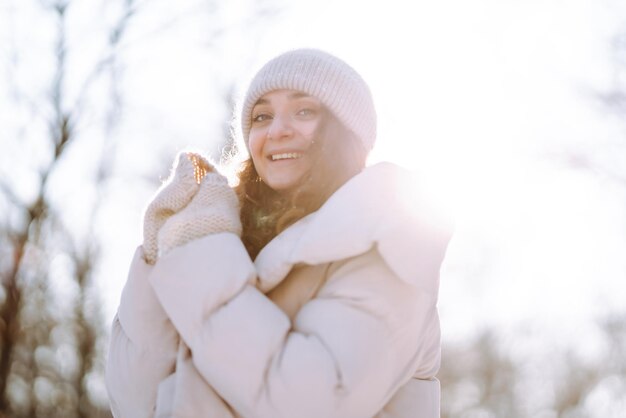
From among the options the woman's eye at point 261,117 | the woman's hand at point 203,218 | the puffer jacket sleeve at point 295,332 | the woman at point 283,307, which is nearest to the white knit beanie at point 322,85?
the woman's eye at point 261,117

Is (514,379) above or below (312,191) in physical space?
below

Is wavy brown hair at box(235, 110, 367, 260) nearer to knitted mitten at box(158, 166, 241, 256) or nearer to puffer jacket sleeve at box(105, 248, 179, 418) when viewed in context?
knitted mitten at box(158, 166, 241, 256)

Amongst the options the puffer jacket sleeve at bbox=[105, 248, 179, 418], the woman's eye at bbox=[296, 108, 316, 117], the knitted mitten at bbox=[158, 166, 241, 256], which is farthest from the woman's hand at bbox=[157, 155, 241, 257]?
the woman's eye at bbox=[296, 108, 316, 117]

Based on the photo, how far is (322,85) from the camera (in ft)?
8.46

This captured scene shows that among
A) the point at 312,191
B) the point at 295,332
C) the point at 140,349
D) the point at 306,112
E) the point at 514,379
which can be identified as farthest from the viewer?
the point at 514,379

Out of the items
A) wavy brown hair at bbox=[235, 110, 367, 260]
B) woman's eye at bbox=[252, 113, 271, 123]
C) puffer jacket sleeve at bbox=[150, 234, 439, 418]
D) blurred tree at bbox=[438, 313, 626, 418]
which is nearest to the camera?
puffer jacket sleeve at bbox=[150, 234, 439, 418]

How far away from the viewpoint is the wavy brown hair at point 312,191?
2.44m

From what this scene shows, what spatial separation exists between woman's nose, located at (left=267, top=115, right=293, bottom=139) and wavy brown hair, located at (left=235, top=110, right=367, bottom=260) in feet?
0.28

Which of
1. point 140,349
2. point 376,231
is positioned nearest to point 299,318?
point 376,231

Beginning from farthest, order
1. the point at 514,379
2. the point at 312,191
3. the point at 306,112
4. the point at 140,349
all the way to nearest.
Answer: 1. the point at 514,379
2. the point at 306,112
3. the point at 312,191
4. the point at 140,349

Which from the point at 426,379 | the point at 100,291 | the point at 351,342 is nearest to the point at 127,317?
the point at 351,342

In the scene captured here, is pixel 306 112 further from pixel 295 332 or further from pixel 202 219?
pixel 295 332

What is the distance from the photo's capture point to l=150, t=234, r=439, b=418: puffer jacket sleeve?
1904 mm

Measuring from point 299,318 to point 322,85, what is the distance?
83cm
